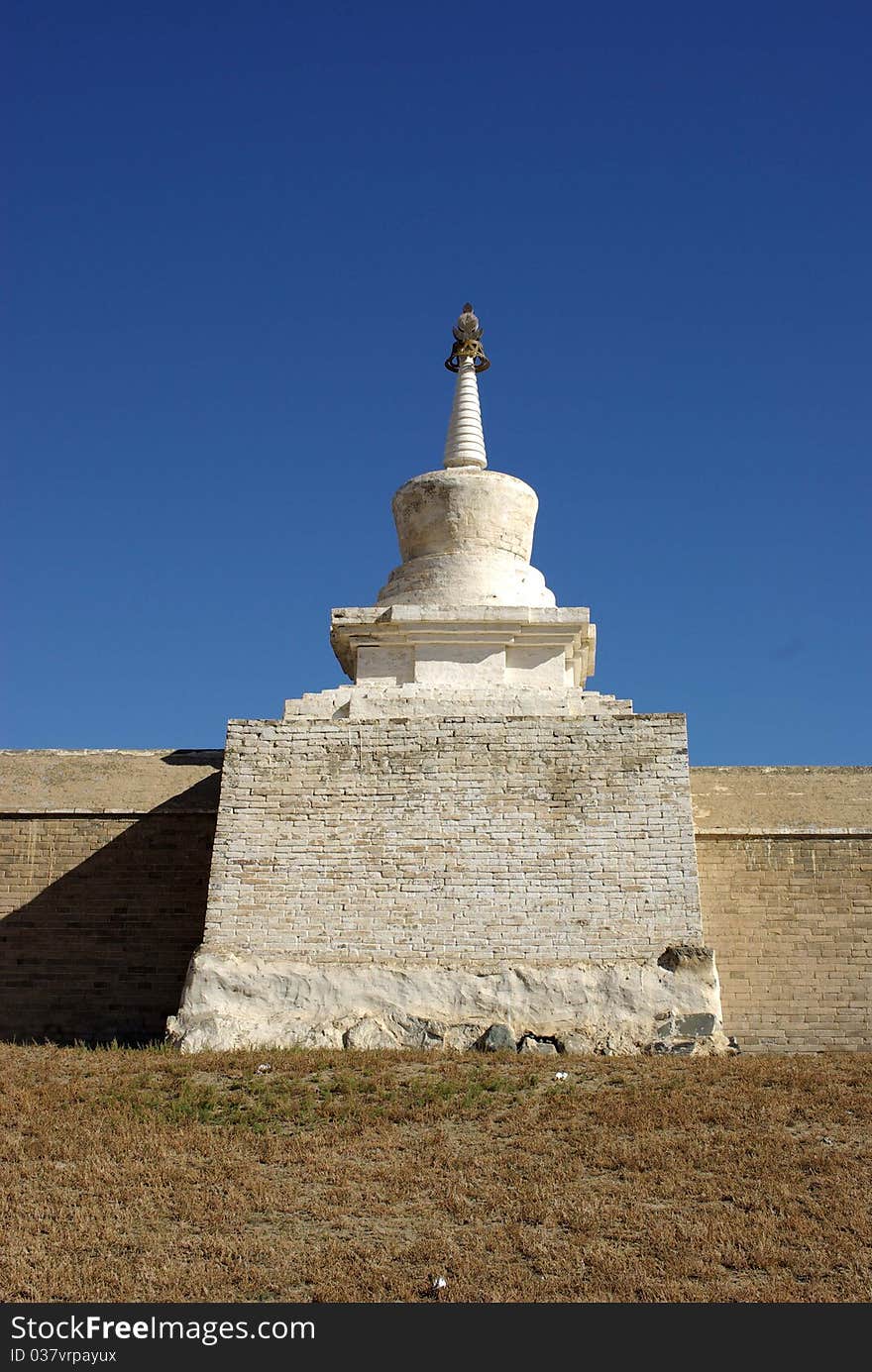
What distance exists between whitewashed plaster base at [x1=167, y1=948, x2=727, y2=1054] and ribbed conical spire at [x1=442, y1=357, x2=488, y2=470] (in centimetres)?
850

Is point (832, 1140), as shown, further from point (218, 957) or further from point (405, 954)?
point (218, 957)

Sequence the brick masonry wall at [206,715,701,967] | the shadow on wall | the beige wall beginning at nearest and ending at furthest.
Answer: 1. the brick masonry wall at [206,715,701,967]
2. the beige wall
3. the shadow on wall

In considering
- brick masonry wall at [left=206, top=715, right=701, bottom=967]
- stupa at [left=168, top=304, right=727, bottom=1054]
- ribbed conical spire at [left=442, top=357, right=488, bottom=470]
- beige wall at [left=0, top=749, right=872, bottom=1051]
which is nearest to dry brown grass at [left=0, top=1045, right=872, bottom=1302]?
stupa at [left=168, top=304, right=727, bottom=1054]

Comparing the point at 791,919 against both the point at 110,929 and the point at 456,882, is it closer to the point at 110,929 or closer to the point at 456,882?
the point at 456,882

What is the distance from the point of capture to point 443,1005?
1438cm

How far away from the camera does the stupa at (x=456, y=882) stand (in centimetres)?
1427

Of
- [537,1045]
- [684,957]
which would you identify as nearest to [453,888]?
[537,1045]

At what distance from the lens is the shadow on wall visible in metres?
17.6

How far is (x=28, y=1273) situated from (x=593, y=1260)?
11.7ft

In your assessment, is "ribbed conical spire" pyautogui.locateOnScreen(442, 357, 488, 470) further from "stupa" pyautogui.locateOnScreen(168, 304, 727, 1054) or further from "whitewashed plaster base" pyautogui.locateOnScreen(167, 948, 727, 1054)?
"whitewashed plaster base" pyautogui.locateOnScreen(167, 948, 727, 1054)

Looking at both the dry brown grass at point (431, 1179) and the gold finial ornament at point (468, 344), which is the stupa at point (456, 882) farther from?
the gold finial ornament at point (468, 344)

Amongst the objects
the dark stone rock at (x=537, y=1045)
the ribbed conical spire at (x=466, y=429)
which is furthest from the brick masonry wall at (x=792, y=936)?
the ribbed conical spire at (x=466, y=429)

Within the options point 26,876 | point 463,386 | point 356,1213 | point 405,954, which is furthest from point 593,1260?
point 463,386

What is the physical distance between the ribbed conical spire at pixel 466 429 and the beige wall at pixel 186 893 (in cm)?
576
